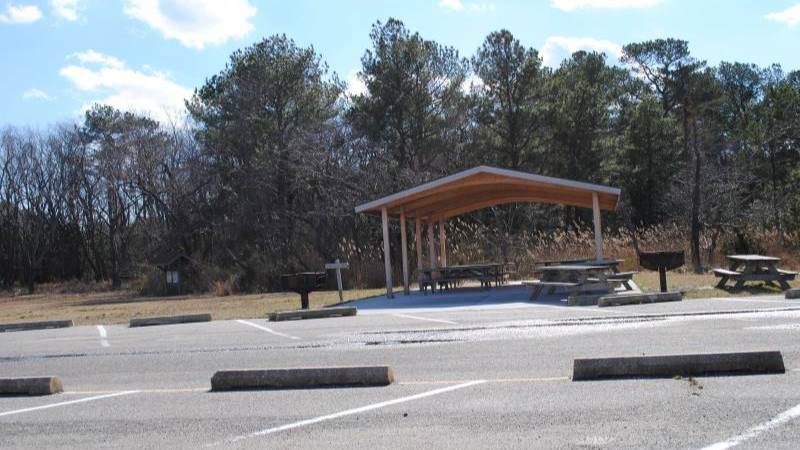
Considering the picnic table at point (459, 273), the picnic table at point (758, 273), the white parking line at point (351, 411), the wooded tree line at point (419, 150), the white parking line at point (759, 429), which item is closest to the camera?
the white parking line at point (759, 429)

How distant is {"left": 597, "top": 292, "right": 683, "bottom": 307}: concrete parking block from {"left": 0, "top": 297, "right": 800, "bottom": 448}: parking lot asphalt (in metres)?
1.42

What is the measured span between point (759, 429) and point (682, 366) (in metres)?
1.94

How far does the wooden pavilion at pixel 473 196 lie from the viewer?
63.0ft

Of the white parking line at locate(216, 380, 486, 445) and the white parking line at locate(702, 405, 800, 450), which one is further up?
the white parking line at locate(216, 380, 486, 445)

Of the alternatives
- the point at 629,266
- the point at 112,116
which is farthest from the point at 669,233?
the point at 112,116

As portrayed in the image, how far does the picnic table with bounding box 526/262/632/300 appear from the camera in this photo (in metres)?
16.4

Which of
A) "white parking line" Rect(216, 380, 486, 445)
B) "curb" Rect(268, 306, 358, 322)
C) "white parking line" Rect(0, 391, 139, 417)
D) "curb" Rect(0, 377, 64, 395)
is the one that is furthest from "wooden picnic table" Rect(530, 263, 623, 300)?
"curb" Rect(0, 377, 64, 395)

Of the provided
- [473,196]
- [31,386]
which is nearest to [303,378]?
[31,386]

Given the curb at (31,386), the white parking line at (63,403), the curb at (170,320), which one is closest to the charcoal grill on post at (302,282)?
the curb at (170,320)

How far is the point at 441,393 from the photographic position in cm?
724

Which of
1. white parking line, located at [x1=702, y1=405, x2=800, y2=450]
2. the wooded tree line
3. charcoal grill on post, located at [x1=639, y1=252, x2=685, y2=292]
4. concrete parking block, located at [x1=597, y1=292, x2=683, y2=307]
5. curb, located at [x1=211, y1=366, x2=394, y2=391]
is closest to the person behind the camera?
white parking line, located at [x1=702, y1=405, x2=800, y2=450]

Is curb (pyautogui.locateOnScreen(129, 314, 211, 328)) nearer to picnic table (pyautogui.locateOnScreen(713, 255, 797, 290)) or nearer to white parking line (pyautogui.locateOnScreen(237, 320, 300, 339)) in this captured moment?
white parking line (pyautogui.locateOnScreen(237, 320, 300, 339))

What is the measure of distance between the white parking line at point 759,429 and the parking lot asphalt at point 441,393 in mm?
13

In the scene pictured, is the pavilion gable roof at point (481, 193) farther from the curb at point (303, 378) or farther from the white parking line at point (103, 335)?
the curb at point (303, 378)
